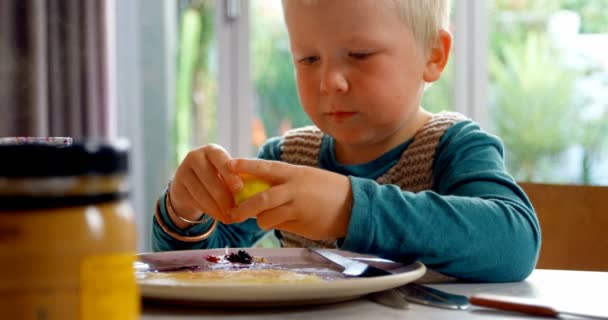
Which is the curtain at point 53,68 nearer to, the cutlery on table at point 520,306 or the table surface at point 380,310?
the table surface at point 380,310

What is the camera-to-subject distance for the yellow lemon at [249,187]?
2.53 ft

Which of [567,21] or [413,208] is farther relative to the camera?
[567,21]

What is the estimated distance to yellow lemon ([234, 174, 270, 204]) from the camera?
0.77 m

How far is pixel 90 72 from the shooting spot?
2926 millimetres

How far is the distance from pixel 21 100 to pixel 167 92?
2.15ft

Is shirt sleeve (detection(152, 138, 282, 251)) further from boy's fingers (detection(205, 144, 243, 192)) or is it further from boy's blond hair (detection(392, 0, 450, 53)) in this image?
boy's blond hair (detection(392, 0, 450, 53))

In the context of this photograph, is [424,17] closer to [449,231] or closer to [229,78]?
[449,231]

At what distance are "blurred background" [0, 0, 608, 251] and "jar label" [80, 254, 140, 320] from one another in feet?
8.26

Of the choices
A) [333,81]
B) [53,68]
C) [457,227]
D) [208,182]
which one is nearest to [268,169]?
[208,182]

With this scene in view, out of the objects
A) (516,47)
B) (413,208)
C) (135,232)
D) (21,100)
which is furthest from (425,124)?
(21,100)

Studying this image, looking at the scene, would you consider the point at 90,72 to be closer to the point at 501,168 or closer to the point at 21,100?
the point at 21,100

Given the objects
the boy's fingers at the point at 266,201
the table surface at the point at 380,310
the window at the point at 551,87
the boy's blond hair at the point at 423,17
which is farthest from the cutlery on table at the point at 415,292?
the window at the point at 551,87

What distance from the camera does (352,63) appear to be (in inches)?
44.1

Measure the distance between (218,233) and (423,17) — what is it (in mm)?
518
